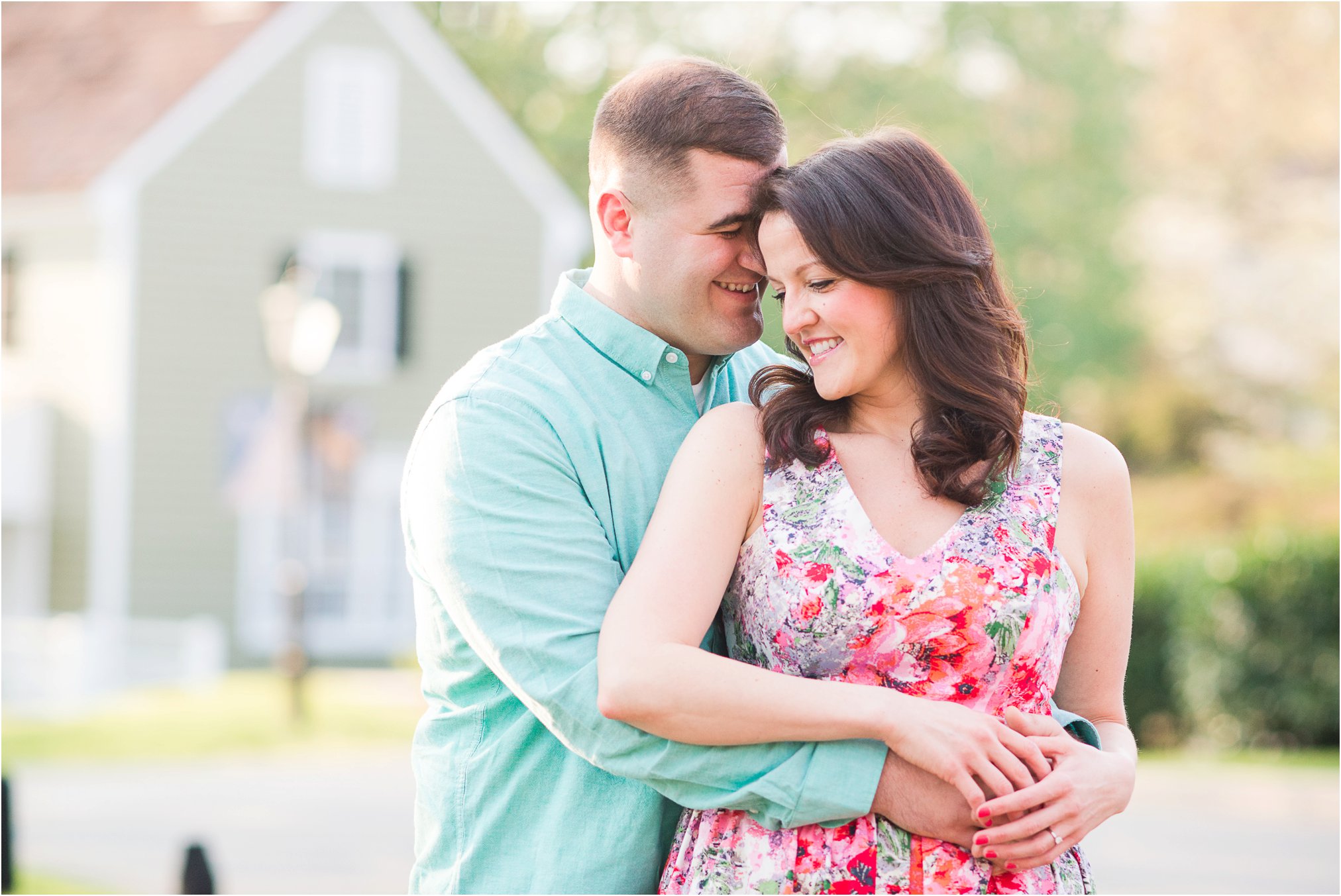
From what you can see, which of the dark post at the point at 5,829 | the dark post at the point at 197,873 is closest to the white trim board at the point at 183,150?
the dark post at the point at 5,829

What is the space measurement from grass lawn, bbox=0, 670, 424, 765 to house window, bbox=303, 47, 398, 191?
649 cm

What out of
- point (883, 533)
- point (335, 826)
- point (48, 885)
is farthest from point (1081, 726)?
point (335, 826)

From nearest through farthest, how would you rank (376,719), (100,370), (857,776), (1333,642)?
1. (857,776)
2. (1333,642)
3. (376,719)
4. (100,370)

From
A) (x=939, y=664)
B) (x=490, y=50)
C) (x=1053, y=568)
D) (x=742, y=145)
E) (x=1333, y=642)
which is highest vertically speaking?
(x=490, y=50)

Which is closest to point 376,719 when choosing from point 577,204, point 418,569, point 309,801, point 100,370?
point 309,801

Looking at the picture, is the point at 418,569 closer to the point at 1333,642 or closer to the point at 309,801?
the point at 309,801

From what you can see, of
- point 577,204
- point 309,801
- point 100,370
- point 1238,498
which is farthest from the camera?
point 1238,498

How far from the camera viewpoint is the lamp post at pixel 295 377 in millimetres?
13933

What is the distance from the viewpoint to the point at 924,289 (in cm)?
250

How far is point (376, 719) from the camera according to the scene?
44.4 feet

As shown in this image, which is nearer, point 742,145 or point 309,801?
point 742,145

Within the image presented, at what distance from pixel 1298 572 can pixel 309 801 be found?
25.3 feet

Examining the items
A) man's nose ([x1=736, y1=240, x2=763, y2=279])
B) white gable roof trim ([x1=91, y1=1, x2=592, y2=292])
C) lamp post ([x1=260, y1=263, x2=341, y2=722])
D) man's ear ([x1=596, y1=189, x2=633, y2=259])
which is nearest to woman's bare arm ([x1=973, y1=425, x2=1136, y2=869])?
man's nose ([x1=736, y1=240, x2=763, y2=279])

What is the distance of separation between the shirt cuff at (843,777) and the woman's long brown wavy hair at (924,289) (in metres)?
0.47
